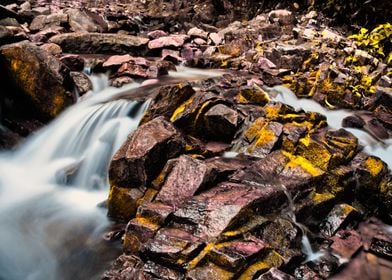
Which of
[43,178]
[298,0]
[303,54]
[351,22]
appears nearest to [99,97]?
[43,178]

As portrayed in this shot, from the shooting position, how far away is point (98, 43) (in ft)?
47.7

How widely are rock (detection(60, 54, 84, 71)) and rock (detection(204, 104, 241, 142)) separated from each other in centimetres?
620

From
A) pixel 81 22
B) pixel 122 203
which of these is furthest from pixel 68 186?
pixel 81 22

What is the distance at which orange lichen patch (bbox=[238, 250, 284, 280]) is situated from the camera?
491 cm

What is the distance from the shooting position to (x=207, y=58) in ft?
49.3

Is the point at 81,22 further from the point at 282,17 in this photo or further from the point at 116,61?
the point at 282,17

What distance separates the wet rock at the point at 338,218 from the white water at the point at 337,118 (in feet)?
7.16

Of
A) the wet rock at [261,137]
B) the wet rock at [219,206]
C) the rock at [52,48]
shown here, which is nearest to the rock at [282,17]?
the rock at [52,48]

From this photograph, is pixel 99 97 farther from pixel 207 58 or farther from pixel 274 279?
pixel 274 279

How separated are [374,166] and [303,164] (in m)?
1.89

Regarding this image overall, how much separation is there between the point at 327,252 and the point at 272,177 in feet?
5.30

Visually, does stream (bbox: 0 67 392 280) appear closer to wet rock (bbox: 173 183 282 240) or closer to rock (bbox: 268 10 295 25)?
wet rock (bbox: 173 183 282 240)

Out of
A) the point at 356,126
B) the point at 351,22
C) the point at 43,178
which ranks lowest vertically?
the point at 43,178

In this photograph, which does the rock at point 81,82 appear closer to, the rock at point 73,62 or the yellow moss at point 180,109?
the rock at point 73,62
